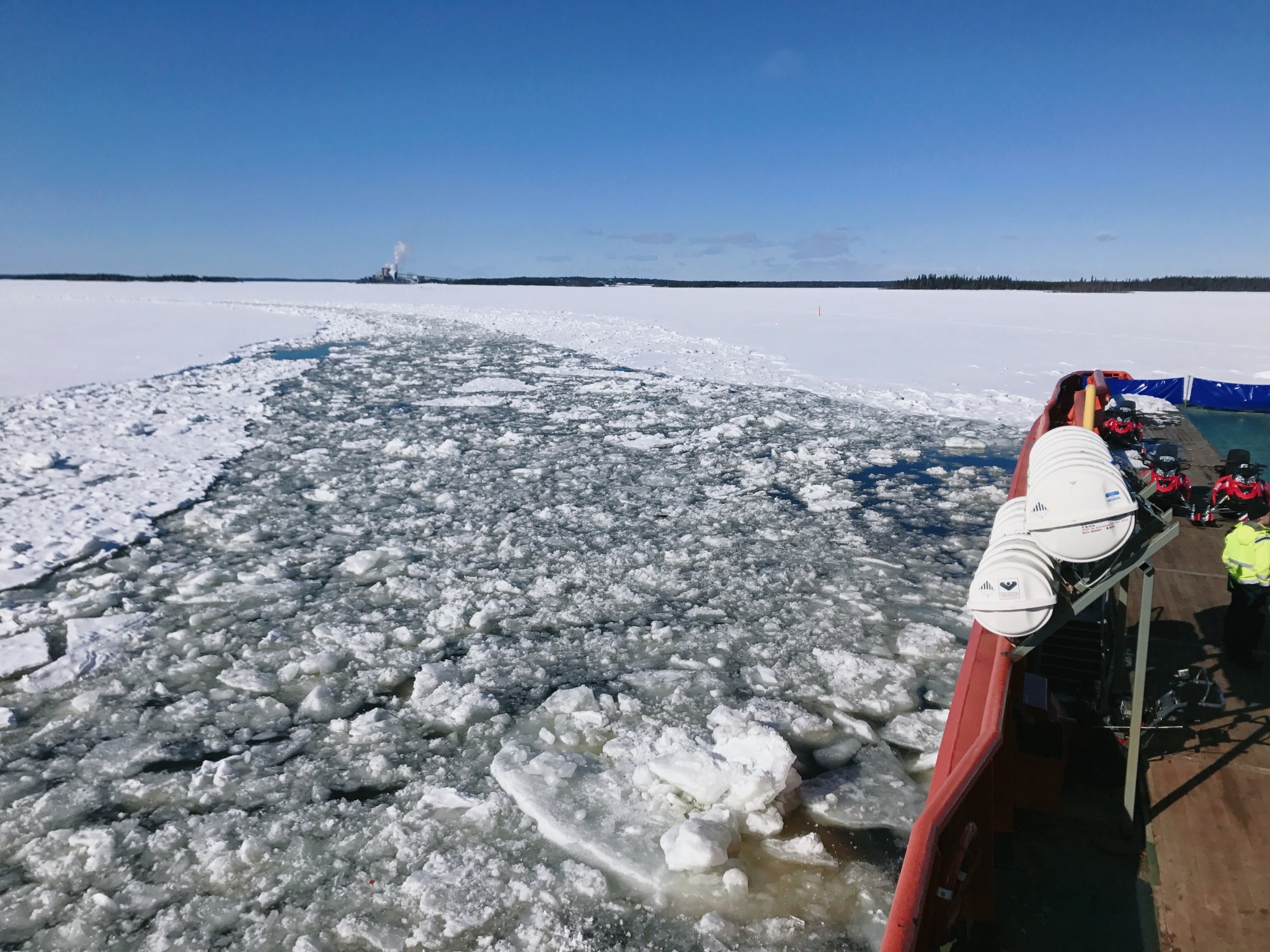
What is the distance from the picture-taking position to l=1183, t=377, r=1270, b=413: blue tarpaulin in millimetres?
12242

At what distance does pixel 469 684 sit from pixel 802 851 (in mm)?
1752

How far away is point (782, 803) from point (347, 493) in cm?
501

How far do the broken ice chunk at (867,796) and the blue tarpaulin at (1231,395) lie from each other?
11.9 m

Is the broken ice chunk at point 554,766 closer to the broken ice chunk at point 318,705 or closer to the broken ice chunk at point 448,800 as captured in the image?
the broken ice chunk at point 448,800

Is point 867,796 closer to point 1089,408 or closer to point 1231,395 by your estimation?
point 1089,408

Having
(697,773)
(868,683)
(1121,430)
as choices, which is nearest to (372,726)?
(697,773)

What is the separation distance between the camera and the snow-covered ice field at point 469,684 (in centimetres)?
241

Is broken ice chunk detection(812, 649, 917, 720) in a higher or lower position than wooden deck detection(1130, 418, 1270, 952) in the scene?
lower

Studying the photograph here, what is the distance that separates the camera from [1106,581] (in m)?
2.69

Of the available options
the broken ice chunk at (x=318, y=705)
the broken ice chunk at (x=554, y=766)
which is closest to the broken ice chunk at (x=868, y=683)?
the broken ice chunk at (x=554, y=766)

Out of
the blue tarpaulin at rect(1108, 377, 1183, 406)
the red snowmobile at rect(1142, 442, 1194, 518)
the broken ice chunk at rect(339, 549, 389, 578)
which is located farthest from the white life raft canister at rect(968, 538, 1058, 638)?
the blue tarpaulin at rect(1108, 377, 1183, 406)

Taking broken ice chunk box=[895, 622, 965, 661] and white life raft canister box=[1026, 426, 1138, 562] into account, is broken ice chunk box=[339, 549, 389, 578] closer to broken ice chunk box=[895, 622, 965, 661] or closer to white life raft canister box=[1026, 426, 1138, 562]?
broken ice chunk box=[895, 622, 965, 661]

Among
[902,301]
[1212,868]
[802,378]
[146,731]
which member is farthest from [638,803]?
[902,301]

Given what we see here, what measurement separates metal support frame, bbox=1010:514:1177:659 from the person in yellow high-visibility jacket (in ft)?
3.15
